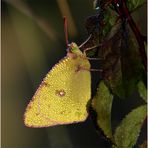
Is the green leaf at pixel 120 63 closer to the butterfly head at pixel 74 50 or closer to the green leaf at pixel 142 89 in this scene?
the green leaf at pixel 142 89

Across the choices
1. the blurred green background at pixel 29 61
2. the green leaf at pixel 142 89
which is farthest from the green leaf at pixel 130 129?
the blurred green background at pixel 29 61

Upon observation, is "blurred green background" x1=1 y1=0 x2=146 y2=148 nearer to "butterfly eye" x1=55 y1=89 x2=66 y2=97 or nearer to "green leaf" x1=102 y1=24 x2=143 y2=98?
"butterfly eye" x1=55 y1=89 x2=66 y2=97

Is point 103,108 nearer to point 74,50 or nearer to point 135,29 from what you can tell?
point 135,29

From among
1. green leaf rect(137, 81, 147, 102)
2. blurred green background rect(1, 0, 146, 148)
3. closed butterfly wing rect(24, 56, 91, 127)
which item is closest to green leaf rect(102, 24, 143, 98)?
green leaf rect(137, 81, 147, 102)

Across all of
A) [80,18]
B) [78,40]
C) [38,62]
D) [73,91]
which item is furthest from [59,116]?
[38,62]

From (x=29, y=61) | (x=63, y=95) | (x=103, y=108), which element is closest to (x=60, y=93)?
(x=63, y=95)

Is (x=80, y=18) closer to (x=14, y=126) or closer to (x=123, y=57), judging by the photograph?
(x=14, y=126)

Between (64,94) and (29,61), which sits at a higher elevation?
(64,94)
